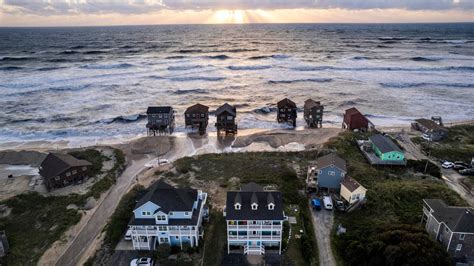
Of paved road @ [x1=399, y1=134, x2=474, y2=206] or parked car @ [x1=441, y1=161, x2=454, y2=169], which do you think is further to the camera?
parked car @ [x1=441, y1=161, x2=454, y2=169]

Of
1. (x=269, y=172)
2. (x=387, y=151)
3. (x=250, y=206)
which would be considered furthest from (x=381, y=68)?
(x=250, y=206)

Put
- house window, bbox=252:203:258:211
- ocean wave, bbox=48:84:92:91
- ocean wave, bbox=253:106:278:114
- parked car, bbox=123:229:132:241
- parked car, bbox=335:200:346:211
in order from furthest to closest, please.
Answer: ocean wave, bbox=48:84:92:91, ocean wave, bbox=253:106:278:114, parked car, bbox=335:200:346:211, parked car, bbox=123:229:132:241, house window, bbox=252:203:258:211

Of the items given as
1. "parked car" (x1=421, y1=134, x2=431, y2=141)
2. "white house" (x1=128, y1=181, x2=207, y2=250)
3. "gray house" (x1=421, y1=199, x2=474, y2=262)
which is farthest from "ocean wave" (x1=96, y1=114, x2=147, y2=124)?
"gray house" (x1=421, y1=199, x2=474, y2=262)

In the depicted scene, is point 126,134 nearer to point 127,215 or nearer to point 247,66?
point 127,215

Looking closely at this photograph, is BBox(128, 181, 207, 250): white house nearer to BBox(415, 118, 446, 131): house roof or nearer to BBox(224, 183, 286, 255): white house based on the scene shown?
BBox(224, 183, 286, 255): white house

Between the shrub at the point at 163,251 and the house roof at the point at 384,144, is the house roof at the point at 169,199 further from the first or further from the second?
the house roof at the point at 384,144

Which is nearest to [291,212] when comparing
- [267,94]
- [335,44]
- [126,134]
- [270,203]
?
[270,203]

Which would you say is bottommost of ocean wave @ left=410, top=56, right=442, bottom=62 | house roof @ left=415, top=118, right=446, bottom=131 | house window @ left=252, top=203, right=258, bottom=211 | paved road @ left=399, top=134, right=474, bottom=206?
paved road @ left=399, top=134, right=474, bottom=206
